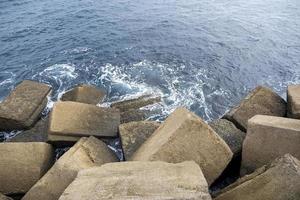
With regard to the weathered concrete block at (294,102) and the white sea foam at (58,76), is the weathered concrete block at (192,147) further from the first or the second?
the white sea foam at (58,76)

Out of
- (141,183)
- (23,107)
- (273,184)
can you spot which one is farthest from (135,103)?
(273,184)

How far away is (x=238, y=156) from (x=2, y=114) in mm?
4791

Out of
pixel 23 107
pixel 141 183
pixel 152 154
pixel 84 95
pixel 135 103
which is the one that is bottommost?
pixel 135 103

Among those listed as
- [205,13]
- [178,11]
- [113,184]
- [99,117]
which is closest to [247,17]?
[205,13]

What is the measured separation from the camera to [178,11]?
53.4 ft

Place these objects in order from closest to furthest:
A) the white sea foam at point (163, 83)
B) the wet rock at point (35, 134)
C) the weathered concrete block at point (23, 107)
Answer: the wet rock at point (35, 134) → the weathered concrete block at point (23, 107) → the white sea foam at point (163, 83)

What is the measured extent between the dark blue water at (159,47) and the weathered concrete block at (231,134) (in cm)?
227

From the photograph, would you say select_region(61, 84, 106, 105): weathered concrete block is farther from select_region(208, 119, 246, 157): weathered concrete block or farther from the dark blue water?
select_region(208, 119, 246, 157): weathered concrete block

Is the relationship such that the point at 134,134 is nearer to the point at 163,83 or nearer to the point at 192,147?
the point at 192,147

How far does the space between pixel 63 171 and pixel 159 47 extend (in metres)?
8.03

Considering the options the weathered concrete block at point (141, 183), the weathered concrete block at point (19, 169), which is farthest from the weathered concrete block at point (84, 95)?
the weathered concrete block at point (141, 183)

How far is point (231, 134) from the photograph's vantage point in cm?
650

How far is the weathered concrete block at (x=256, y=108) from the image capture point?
700 cm

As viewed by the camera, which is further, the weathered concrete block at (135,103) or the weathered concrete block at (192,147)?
the weathered concrete block at (135,103)
